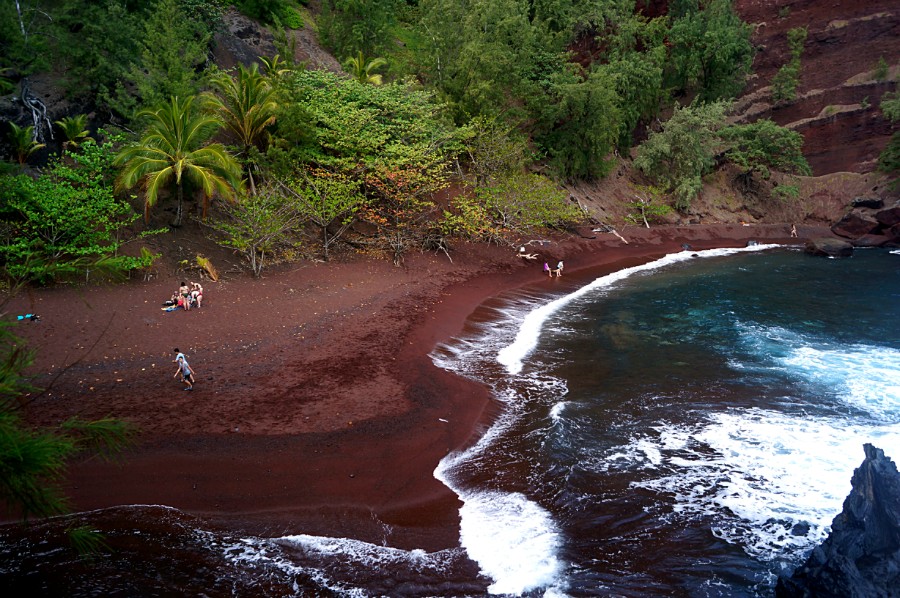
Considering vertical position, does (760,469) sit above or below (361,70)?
below

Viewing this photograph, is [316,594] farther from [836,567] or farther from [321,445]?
[836,567]

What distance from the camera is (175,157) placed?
20.0 m

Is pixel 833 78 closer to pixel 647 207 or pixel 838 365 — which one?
pixel 647 207

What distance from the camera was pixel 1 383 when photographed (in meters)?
4.86

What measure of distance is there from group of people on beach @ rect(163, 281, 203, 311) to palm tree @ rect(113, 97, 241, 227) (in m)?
3.93

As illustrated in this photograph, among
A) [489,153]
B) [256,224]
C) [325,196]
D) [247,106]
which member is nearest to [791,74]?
[489,153]

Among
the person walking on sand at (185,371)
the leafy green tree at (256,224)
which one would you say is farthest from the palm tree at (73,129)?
the person walking on sand at (185,371)

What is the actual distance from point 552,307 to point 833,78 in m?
46.5

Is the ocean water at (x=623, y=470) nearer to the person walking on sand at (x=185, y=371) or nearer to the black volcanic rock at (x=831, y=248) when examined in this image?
A: the person walking on sand at (x=185, y=371)

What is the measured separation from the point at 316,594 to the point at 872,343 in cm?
2125

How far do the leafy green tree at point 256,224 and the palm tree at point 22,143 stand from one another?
6.40 m

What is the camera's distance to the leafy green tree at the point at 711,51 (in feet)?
157

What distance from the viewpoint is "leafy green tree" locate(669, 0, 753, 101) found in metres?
47.8

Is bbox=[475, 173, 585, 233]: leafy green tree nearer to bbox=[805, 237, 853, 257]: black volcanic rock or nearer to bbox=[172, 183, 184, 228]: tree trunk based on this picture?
bbox=[172, 183, 184, 228]: tree trunk
